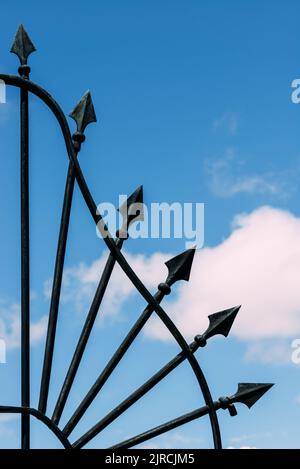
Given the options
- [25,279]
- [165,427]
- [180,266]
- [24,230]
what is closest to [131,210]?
[180,266]

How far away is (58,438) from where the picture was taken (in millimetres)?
4801

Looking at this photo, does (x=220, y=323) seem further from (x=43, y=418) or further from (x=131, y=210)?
(x=43, y=418)

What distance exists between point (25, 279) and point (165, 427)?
124 centimetres

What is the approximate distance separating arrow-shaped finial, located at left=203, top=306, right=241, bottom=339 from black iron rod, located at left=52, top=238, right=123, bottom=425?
703mm

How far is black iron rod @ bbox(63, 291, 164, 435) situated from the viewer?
4.89m

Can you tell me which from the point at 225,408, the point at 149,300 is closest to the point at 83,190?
the point at 149,300

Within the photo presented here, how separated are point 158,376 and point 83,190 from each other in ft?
4.11

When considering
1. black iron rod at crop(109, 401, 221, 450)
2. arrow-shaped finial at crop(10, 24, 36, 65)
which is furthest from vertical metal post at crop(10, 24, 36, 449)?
black iron rod at crop(109, 401, 221, 450)

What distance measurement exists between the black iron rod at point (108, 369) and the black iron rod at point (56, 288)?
0.19m

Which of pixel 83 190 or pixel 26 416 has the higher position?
pixel 83 190

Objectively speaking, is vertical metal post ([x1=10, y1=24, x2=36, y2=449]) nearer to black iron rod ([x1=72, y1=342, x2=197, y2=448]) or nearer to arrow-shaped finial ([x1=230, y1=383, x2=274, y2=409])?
black iron rod ([x1=72, y1=342, x2=197, y2=448])

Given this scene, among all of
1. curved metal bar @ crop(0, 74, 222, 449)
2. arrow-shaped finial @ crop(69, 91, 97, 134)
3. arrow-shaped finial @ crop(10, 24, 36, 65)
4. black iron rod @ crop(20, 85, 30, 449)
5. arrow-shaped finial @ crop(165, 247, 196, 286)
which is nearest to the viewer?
black iron rod @ crop(20, 85, 30, 449)
